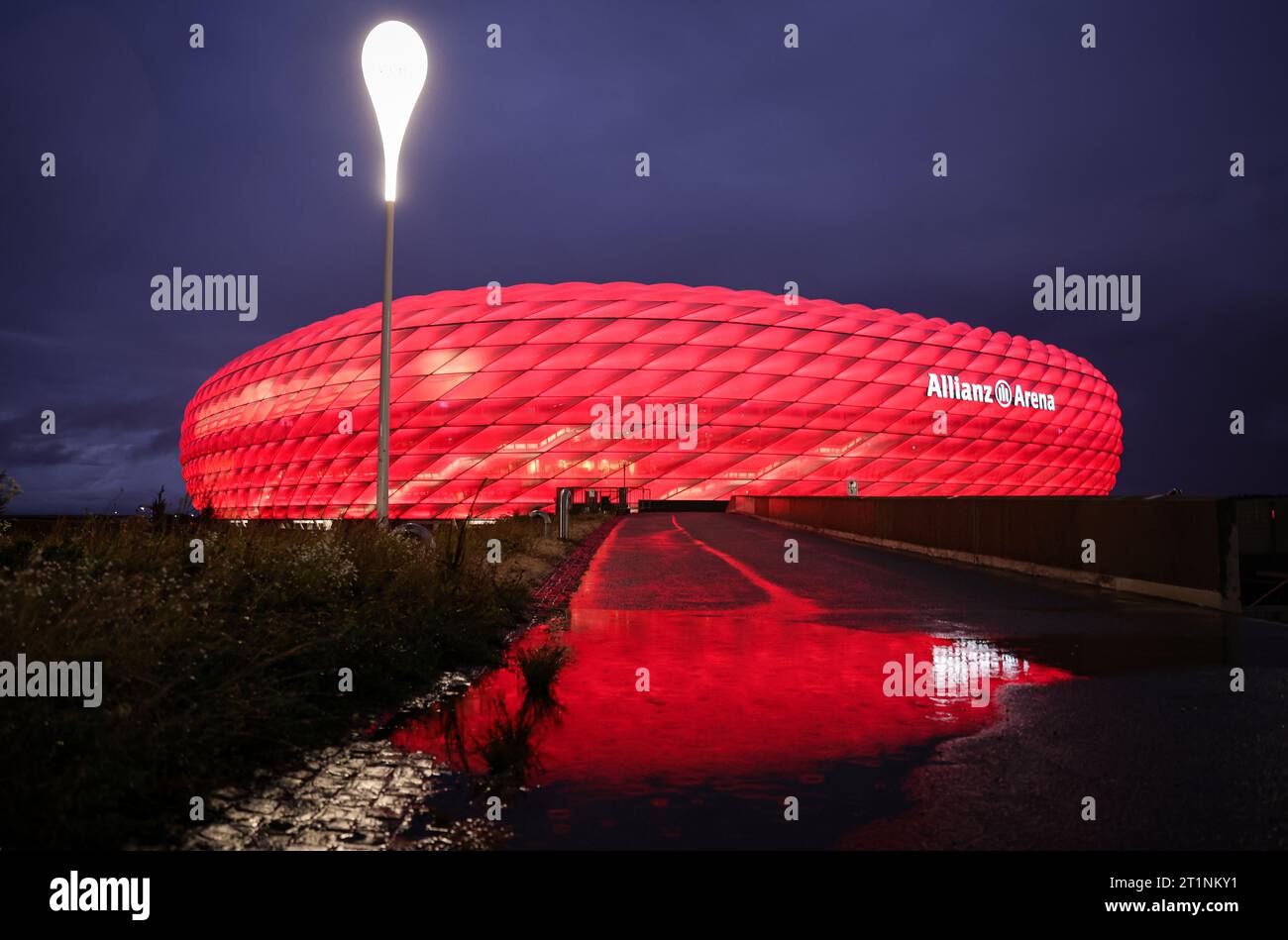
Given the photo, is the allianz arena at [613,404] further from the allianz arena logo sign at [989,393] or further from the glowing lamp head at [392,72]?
the glowing lamp head at [392,72]

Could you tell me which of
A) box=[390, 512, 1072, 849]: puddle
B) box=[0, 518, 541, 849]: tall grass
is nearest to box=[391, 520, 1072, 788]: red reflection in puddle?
box=[390, 512, 1072, 849]: puddle

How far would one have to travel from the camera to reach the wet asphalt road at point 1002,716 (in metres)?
3.80

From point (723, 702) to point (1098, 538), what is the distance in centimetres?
975

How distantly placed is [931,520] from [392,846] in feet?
60.0

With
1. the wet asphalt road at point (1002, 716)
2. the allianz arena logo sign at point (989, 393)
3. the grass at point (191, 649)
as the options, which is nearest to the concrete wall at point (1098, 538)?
the wet asphalt road at point (1002, 716)

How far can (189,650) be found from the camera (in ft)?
15.9

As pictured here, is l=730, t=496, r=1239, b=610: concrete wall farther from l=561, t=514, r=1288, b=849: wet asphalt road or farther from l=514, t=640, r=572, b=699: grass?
l=514, t=640, r=572, b=699: grass

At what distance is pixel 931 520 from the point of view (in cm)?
2028

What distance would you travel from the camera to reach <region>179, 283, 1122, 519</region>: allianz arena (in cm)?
5581

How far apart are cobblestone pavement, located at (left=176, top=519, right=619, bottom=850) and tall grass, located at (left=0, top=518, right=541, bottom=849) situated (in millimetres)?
178

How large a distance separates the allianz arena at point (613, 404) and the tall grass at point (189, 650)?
43.6m

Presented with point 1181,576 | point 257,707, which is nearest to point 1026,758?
point 257,707

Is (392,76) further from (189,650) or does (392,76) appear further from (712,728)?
(712,728)
